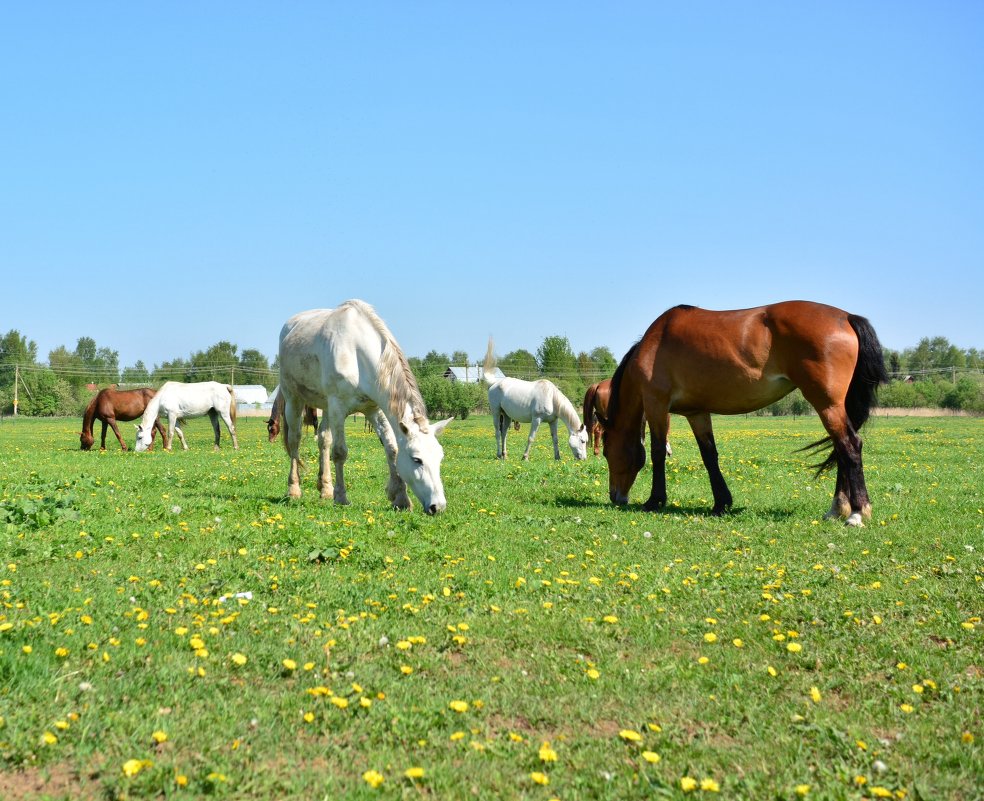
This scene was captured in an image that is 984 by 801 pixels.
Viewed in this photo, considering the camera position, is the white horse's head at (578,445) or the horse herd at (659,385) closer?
the horse herd at (659,385)

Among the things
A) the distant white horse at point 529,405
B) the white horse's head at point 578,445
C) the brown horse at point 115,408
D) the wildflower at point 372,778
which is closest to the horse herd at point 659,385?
the wildflower at point 372,778

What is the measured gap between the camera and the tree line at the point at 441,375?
6562 centimetres

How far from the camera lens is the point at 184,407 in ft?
85.5

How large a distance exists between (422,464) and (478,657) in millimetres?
4702

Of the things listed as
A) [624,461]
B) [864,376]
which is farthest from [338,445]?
[864,376]

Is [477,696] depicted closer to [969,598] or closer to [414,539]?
[414,539]

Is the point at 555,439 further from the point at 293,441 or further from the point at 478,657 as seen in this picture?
the point at 478,657

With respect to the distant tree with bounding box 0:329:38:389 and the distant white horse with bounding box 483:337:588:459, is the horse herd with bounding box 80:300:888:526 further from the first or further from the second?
the distant tree with bounding box 0:329:38:389

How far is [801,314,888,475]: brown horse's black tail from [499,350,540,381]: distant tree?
82.7 metres

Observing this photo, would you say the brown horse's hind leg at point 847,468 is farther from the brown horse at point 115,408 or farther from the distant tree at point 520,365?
the distant tree at point 520,365

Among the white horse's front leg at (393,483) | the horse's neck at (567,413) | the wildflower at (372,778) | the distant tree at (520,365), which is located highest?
the distant tree at (520,365)

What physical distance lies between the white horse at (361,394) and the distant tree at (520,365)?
81.9 metres

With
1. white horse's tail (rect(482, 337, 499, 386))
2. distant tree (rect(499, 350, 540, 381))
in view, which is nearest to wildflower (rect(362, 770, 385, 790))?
white horse's tail (rect(482, 337, 499, 386))

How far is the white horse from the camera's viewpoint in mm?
9398
